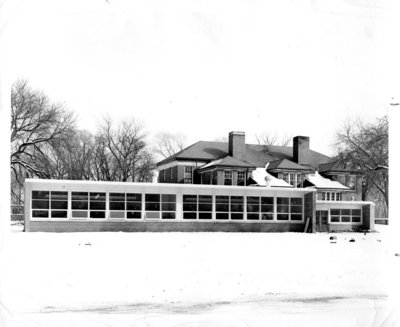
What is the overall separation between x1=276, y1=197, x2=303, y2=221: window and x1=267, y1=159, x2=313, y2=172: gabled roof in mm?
470

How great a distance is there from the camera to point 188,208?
14.7 ft

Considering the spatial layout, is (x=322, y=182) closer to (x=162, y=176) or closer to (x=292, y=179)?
(x=292, y=179)

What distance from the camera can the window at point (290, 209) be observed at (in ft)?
13.6

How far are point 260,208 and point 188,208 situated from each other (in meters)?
0.93

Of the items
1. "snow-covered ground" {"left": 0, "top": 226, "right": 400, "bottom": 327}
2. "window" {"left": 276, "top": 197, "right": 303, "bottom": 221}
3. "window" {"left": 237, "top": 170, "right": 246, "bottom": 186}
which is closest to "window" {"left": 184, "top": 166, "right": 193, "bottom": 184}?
"window" {"left": 237, "top": 170, "right": 246, "bottom": 186}

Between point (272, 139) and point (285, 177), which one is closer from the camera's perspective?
point (272, 139)

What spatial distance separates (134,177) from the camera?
303cm

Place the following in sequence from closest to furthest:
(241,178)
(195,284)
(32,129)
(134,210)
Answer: (32,129) → (195,284) → (241,178) → (134,210)

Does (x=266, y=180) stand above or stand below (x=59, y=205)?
above

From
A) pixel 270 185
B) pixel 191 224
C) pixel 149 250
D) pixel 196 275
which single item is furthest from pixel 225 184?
pixel 196 275

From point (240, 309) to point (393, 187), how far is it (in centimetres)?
109

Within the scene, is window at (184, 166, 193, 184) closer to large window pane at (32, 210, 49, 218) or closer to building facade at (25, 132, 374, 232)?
building facade at (25, 132, 374, 232)

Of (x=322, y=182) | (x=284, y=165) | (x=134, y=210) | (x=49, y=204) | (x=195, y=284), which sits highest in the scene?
(x=284, y=165)

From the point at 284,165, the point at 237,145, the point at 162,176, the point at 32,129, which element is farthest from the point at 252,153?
the point at 32,129
